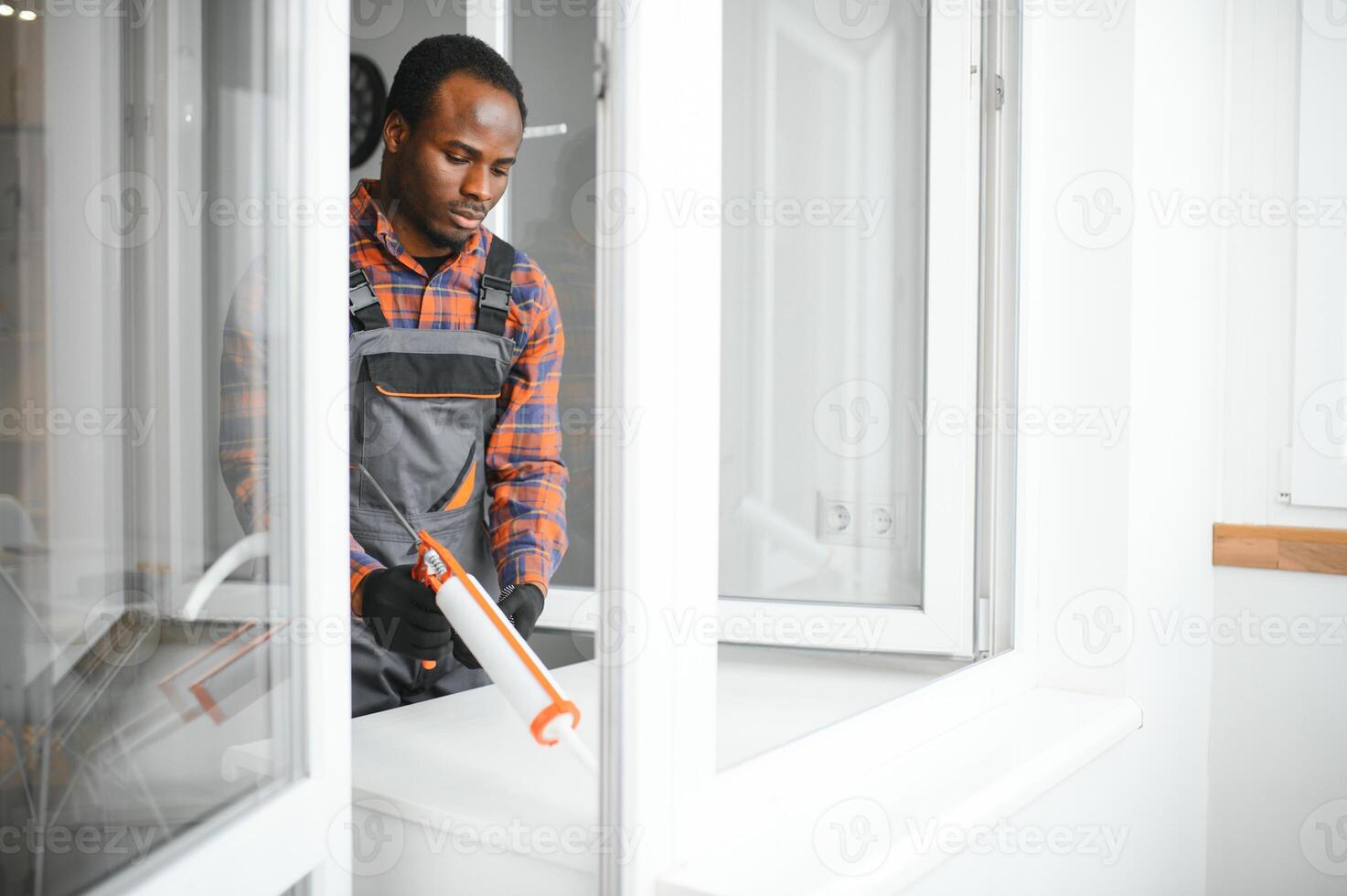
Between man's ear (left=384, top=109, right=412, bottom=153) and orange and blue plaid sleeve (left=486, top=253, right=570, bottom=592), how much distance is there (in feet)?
1.07

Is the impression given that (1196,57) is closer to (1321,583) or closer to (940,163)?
(940,163)

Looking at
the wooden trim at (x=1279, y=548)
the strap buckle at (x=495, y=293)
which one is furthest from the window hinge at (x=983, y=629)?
the strap buckle at (x=495, y=293)

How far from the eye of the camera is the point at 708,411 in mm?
857

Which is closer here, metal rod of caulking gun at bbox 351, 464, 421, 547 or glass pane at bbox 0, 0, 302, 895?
glass pane at bbox 0, 0, 302, 895

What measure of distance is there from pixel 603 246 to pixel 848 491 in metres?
0.57

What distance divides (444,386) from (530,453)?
14 centimetres

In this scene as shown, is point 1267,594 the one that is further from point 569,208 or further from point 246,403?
point 246,403

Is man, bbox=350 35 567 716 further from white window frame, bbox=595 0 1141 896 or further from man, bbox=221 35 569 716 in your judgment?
white window frame, bbox=595 0 1141 896

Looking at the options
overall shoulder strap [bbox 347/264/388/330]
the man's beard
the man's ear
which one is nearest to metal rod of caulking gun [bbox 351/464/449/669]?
overall shoulder strap [bbox 347/264/388/330]

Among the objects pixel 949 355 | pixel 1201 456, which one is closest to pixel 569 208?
pixel 949 355

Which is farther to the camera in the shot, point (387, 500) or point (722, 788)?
point (387, 500)

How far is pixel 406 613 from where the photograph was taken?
102 cm

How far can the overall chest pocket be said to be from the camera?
3.49 ft

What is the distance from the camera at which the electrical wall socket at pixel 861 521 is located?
3.94 feet
